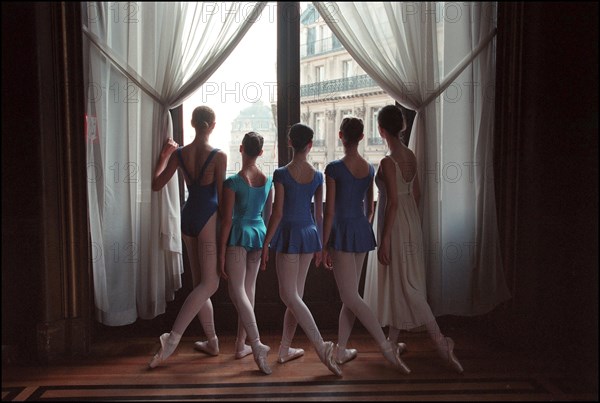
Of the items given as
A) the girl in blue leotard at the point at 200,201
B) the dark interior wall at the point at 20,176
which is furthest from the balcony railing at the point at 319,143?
the dark interior wall at the point at 20,176

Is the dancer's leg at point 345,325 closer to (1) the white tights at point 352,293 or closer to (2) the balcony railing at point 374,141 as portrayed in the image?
(1) the white tights at point 352,293

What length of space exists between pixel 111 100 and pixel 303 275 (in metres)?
1.28

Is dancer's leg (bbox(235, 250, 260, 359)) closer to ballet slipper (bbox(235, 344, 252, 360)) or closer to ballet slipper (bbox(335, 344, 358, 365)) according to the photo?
ballet slipper (bbox(235, 344, 252, 360))

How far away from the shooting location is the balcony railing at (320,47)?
3062mm

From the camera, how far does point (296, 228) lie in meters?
2.64

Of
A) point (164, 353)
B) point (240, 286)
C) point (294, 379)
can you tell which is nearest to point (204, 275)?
point (240, 286)

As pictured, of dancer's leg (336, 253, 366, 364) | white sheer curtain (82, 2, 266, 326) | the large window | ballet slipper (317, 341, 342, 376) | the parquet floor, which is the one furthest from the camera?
the large window

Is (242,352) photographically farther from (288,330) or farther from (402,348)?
(402,348)

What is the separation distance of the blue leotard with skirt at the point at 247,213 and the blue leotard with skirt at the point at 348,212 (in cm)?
33

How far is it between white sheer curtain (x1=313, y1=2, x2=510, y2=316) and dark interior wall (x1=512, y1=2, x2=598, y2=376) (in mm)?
163

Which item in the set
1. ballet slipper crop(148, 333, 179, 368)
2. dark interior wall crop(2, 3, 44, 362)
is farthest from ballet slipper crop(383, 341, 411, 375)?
dark interior wall crop(2, 3, 44, 362)

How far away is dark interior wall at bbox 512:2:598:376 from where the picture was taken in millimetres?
2668

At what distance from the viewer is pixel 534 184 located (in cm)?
293

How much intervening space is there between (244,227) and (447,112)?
1185 millimetres
